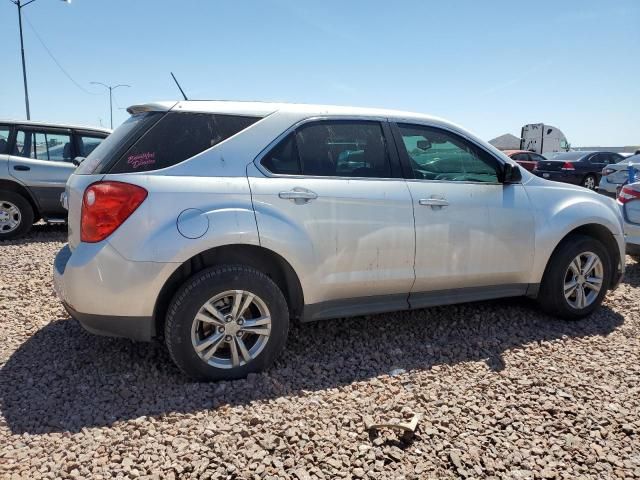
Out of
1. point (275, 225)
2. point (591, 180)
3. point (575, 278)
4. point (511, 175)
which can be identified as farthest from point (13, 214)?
point (591, 180)

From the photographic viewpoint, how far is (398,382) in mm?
3121

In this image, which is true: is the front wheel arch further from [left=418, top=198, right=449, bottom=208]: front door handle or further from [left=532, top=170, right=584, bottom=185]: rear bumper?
[left=532, top=170, right=584, bottom=185]: rear bumper

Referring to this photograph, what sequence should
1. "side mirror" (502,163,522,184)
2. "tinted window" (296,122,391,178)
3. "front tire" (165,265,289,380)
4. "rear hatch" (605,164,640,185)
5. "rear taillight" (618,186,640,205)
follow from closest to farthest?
"front tire" (165,265,289,380)
"tinted window" (296,122,391,178)
"side mirror" (502,163,522,184)
"rear taillight" (618,186,640,205)
"rear hatch" (605,164,640,185)

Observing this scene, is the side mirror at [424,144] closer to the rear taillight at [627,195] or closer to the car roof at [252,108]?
the car roof at [252,108]

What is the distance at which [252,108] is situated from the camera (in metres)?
3.22

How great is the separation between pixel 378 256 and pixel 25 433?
7.34 feet

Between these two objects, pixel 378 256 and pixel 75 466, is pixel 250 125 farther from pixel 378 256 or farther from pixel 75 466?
pixel 75 466

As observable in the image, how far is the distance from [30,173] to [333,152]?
19.5ft

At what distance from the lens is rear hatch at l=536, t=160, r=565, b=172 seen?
675 inches

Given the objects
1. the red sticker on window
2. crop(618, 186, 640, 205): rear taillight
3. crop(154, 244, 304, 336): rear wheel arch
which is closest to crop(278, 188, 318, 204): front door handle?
crop(154, 244, 304, 336): rear wheel arch

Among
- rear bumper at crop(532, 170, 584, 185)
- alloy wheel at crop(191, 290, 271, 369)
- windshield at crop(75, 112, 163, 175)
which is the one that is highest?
windshield at crop(75, 112, 163, 175)

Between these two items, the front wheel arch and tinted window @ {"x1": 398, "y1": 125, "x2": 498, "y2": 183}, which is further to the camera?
the front wheel arch

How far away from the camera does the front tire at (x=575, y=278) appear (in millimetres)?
4090

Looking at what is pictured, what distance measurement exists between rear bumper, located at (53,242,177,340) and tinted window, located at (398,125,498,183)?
1.90 meters
